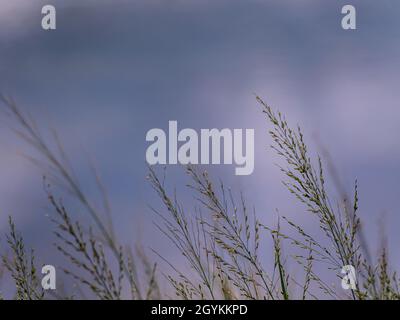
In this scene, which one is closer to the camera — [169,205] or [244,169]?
[169,205]

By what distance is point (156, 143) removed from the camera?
109 inches

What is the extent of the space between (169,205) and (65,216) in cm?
65

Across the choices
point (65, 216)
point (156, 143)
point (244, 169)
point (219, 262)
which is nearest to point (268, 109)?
point (244, 169)
